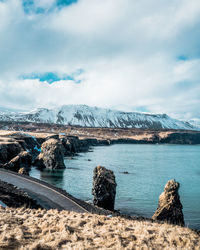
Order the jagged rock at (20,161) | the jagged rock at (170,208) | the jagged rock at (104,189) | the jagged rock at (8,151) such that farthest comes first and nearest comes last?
1. the jagged rock at (8,151)
2. the jagged rock at (20,161)
3. the jagged rock at (104,189)
4. the jagged rock at (170,208)

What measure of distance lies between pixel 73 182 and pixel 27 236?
31.3 meters

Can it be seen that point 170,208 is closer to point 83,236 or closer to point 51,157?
point 83,236

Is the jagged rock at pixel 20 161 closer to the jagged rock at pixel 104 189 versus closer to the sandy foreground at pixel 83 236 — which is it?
the jagged rock at pixel 104 189

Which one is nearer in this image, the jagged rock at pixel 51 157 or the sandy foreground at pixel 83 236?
the sandy foreground at pixel 83 236

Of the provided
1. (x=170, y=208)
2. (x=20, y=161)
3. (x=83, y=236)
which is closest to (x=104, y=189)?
(x=170, y=208)

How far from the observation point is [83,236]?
9656mm

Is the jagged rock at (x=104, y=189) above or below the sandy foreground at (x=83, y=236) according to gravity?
below

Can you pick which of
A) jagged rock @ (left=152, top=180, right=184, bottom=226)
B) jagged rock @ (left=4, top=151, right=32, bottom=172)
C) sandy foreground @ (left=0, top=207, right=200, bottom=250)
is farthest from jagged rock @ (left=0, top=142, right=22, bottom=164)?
sandy foreground @ (left=0, top=207, right=200, bottom=250)

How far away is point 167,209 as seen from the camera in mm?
21641

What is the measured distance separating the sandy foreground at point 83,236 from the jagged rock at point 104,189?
14880mm

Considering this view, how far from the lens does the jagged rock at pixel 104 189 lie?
26.1 metres

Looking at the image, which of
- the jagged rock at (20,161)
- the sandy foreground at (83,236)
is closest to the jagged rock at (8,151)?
the jagged rock at (20,161)

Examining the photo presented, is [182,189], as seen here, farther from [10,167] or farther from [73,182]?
[10,167]

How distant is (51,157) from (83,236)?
4569 centimetres
